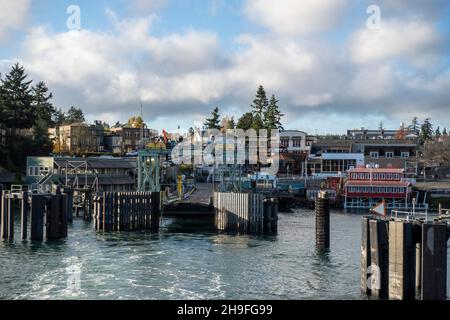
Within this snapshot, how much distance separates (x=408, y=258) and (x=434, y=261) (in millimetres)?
1273

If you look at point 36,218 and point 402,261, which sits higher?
point 36,218

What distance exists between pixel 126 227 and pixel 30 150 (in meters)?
59.5

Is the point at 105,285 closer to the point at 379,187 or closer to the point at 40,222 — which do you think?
the point at 40,222

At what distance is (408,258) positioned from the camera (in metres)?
29.8

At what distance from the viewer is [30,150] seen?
372 ft

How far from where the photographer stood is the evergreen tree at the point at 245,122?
482 feet

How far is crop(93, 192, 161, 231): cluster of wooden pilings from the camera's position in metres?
61.2

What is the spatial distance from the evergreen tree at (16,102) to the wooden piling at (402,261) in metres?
95.2

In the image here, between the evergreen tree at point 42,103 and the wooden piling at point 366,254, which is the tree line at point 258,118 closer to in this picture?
the evergreen tree at point 42,103

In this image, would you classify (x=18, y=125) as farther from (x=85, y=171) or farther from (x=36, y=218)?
(x=36, y=218)

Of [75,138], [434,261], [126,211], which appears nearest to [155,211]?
[126,211]

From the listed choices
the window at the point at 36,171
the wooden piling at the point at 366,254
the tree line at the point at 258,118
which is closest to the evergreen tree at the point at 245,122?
the tree line at the point at 258,118

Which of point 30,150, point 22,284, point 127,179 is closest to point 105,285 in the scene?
point 22,284

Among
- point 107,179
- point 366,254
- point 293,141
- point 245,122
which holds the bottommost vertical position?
point 366,254
